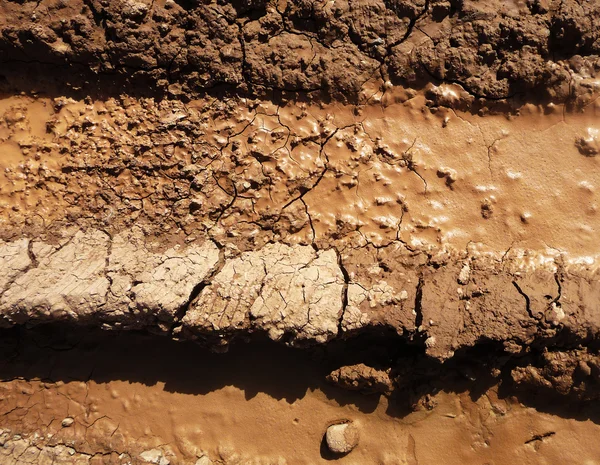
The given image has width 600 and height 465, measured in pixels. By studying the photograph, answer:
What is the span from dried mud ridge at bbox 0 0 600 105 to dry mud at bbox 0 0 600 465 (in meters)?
0.01

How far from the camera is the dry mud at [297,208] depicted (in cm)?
286

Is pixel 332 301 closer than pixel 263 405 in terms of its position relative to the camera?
Yes

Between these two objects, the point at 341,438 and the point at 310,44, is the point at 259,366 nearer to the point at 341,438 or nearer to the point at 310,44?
the point at 341,438

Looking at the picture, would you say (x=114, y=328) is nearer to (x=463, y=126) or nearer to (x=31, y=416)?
(x=31, y=416)

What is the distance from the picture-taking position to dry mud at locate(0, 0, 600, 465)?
9.39ft

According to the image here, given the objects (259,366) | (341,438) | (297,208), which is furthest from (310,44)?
(341,438)

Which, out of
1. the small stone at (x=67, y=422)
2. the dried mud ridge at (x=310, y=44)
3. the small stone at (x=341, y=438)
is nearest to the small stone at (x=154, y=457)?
the small stone at (x=67, y=422)

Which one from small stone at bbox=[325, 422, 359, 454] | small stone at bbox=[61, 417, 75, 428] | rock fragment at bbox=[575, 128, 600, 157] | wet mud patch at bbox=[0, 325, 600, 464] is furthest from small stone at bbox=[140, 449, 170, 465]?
rock fragment at bbox=[575, 128, 600, 157]

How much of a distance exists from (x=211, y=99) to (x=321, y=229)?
120 centimetres

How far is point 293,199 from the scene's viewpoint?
303 centimetres

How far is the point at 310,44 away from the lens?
10.3 ft

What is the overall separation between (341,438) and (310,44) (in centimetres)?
268

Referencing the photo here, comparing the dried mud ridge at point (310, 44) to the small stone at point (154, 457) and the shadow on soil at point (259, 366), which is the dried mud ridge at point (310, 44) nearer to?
the shadow on soil at point (259, 366)

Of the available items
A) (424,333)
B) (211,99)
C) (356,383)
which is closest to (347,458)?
(356,383)
